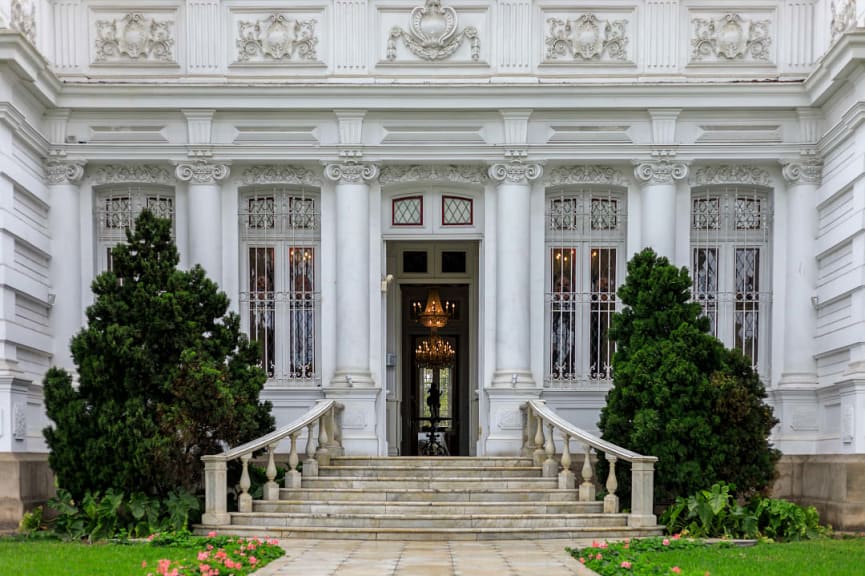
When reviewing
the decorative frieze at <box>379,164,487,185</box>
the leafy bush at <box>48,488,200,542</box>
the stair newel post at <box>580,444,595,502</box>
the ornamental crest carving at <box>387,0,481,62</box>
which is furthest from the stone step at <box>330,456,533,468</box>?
the ornamental crest carving at <box>387,0,481,62</box>

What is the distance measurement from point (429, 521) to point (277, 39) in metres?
8.43

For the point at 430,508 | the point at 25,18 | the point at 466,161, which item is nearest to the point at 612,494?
the point at 430,508

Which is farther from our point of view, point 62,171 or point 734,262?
point 734,262

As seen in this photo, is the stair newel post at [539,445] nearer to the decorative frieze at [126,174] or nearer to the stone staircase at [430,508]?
the stone staircase at [430,508]

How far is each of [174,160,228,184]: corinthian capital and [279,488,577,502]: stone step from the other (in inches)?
217

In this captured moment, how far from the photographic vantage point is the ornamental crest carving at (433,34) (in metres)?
18.7

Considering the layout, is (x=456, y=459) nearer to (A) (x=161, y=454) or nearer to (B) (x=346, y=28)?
(A) (x=161, y=454)

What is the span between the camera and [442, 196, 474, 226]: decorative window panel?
19.4 m

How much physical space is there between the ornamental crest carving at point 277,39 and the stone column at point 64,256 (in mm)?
3309

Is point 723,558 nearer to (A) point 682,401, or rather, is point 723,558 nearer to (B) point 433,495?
A: (A) point 682,401

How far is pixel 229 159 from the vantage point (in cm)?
1878

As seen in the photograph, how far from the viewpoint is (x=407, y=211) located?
19438 mm

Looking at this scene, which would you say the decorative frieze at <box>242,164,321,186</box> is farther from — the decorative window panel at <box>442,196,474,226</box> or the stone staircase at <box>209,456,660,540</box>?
the stone staircase at <box>209,456,660,540</box>

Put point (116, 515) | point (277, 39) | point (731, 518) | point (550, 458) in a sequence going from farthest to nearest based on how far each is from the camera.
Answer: point (277, 39)
point (550, 458)
point (731, 518)
point (116, 515)
